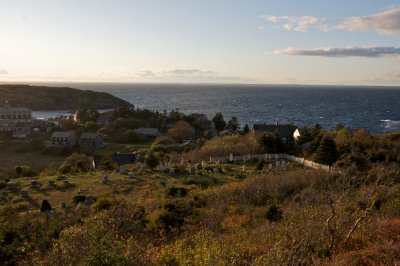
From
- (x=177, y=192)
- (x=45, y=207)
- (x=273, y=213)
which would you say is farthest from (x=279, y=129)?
(x=45, y=207)

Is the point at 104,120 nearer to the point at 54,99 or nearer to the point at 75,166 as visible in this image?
the point at 75,166

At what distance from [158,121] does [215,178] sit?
169 feet

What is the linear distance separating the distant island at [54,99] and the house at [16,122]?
188ft

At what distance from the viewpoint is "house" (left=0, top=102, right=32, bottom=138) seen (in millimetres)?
75750

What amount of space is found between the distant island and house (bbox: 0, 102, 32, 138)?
188ft

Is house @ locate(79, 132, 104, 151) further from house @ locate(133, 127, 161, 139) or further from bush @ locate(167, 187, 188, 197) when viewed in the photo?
bush @ locate(167, 187, 188, 197)

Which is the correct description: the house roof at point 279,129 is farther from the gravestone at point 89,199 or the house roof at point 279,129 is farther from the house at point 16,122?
the house at point 16,122

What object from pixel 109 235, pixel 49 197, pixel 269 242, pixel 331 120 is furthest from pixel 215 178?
pixel 331 120

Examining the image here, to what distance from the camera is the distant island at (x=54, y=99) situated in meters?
149

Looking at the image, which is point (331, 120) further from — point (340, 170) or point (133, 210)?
point (133, 210)

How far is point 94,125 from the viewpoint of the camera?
80000mm

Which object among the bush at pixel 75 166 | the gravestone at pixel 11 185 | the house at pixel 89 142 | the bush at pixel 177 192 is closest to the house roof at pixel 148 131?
the house at pixel 89 142

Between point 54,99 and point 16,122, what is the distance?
273 ft

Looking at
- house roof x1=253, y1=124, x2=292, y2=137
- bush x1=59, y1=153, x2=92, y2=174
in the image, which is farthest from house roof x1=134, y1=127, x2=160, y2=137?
bush x1=59, y1=153, x2=92, y2=174
